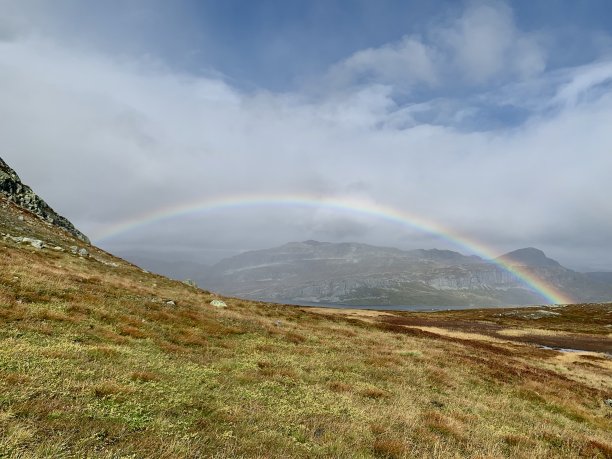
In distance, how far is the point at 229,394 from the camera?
11195 mm

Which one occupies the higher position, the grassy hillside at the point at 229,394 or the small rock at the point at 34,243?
the small rock at the point at 34,243

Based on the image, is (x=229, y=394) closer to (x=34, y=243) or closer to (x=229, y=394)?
(x=229, y=394)

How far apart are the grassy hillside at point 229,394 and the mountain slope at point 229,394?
0.05 metres

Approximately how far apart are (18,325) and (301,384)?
34.8ft

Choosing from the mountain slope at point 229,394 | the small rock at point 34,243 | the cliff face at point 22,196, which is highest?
the cliff face at point 22,196

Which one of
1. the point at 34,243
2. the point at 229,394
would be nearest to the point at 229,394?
the point at 229,394

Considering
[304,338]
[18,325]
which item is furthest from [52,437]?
[304,338]

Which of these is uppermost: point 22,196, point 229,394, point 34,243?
point 22,196

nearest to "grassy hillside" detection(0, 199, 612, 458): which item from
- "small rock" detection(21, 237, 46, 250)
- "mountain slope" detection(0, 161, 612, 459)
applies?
"mountain slope" detection(0, 161, 612, 459)

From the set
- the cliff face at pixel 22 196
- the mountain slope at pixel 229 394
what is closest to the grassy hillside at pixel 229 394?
the mountain slope at pixel 229 394

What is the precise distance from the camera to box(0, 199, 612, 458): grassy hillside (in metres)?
7.58

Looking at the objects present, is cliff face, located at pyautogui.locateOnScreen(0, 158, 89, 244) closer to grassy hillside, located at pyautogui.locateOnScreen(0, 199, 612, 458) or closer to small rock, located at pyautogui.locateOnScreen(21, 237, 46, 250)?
small rock, located at pyautogui.locateOnScreen(21, 237, 46, 250)

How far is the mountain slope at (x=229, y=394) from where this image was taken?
24.8ft

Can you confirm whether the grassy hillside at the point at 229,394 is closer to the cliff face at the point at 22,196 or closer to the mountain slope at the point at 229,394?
the mountain slope at the point at 229,394
